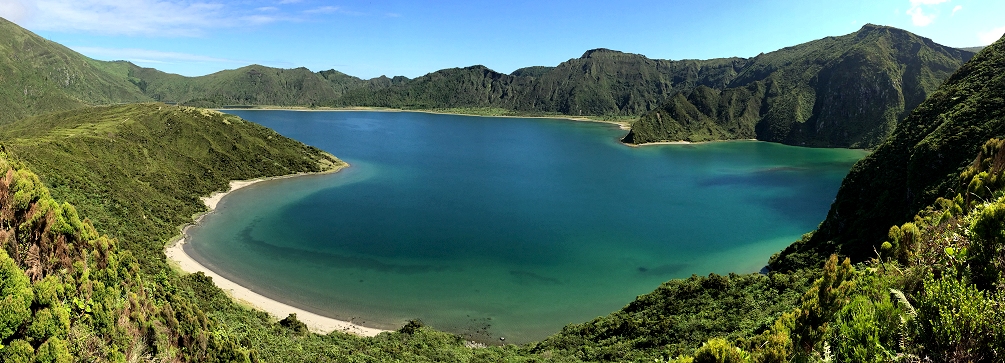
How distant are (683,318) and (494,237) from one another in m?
34.0

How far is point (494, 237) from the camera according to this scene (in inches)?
2544

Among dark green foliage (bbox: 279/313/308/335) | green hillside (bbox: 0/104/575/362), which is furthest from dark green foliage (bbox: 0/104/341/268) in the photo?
dark green foliage (bbox: 279/313/308/335)

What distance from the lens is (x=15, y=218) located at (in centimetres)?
1755

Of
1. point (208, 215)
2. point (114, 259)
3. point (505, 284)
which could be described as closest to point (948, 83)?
point (505, 284)

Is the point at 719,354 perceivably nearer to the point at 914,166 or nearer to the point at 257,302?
the point at 257,302

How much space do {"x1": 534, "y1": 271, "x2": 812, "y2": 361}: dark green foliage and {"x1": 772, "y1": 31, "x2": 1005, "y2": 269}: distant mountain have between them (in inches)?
358

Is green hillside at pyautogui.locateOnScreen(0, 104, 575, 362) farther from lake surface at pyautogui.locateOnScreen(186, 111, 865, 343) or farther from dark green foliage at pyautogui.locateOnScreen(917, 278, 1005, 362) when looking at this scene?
dark green foliage at pyautogui.locateOnScreen(917, 278, 1005, 362)

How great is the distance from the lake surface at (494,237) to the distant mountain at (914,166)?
11.3 m

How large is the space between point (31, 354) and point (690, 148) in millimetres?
199890

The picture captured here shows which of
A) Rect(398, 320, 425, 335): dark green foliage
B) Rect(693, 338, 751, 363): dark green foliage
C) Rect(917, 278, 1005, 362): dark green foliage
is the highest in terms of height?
Rect(917, 278, 1005, 362): dark green foliage

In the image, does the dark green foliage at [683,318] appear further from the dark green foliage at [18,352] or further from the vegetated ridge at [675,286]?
the dark green foliage at [18,352]

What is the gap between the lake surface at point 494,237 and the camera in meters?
46.1

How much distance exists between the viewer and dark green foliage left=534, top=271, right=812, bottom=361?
2955 centimetres

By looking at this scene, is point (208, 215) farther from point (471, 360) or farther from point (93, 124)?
point (471, 360)
